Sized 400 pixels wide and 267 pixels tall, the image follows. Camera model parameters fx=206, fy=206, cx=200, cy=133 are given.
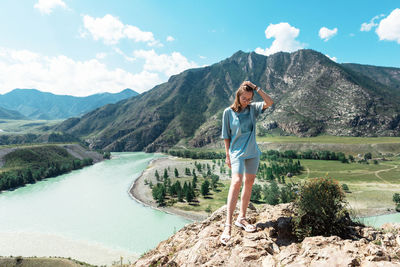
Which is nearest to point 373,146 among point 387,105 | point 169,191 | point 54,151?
point 387,105

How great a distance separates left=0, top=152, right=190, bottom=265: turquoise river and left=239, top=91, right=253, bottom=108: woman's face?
1977 cm

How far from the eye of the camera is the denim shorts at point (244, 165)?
4965mm

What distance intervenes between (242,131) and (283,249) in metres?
2.79

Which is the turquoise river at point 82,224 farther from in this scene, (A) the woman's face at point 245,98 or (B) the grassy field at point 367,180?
(B) the grassy field at point 367,180

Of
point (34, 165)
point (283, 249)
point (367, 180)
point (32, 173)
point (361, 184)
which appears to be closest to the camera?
point (283, 249)

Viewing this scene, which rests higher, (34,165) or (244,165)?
(244,165)

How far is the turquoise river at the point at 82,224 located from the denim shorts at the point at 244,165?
19.0 metres

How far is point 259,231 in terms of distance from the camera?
5273mm

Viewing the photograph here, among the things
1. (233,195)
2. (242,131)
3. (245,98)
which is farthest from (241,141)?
(233,195)

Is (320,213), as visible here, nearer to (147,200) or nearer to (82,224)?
(82,224)

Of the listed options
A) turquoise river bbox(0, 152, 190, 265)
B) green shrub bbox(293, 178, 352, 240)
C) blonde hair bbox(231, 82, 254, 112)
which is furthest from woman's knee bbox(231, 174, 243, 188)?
turquoise river bbox(0, 152, 190, 265)

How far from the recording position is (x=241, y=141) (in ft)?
16.6

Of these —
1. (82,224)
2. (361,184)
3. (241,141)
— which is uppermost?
(241,141)

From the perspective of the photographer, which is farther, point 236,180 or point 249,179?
point 249,179
